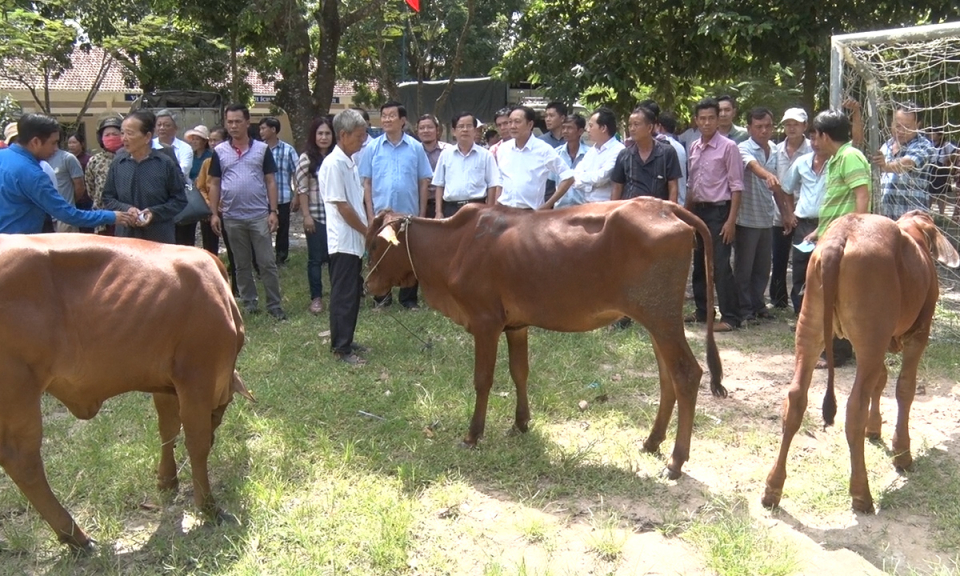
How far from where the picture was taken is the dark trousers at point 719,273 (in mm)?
7945

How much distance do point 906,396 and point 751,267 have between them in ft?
11.4

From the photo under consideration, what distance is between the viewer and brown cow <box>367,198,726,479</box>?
4.77 meters

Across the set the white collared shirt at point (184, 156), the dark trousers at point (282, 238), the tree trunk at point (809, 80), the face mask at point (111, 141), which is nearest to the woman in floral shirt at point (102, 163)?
the face mask at point (111, 141)

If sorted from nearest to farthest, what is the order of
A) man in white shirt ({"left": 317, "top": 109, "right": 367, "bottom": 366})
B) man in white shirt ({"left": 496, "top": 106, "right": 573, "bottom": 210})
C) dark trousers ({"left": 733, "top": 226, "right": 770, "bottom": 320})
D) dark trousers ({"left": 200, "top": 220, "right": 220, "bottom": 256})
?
1. man in white shirt ({"left": 317, "top": 109, "right": 367, "bottom": 366})
2. man in white shirt ({"left": 496, "top": 106, "right": 573, "bottom": 210})
3. dark trousers ({"left": 733, "top": 226, "right": 770, "bottom": 320})
4. dark trousers ({"left": 200, "top": 220, "right": 220, "bottom": 256})

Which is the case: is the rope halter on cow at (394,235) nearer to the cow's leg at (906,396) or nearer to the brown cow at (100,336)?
the brown cow at (100,336)

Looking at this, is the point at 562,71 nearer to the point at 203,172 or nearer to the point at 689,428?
the point at 203,172

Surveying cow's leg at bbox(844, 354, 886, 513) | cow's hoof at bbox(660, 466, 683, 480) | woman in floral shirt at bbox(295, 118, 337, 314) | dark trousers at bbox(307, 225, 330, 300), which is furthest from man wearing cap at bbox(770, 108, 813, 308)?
dark trousers at bbox(307, 225, 330, 300)

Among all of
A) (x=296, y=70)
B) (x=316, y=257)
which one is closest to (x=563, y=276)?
(x=316, y=257)

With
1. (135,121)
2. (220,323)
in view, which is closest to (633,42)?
(135,121)

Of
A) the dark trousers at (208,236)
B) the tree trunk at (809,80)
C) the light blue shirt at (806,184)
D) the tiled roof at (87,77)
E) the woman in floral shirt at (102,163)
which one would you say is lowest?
the dark trousers at (208,236)

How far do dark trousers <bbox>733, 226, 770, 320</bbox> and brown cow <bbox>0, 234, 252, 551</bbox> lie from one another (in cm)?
552

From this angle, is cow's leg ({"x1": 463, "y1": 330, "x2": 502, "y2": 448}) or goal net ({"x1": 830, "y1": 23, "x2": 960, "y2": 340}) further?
goal net ({"x1": 830, "y1": 23, "x2": 960, "y2": 340})

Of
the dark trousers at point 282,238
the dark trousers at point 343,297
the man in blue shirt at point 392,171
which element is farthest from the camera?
the dark trousers at point 282,238

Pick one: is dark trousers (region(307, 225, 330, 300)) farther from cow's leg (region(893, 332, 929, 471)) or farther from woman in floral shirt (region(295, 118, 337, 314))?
cow's leg (region(893, 332, 929, 471))
